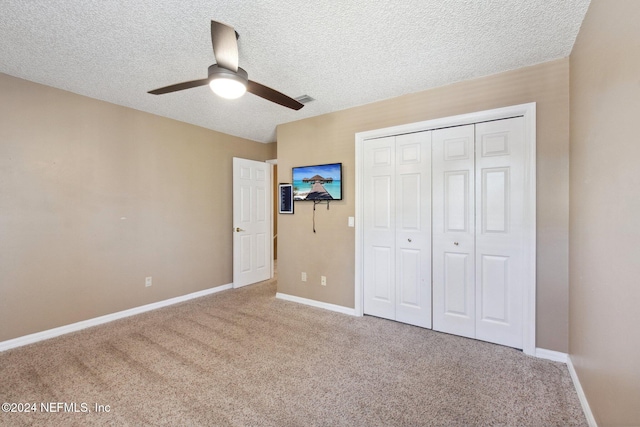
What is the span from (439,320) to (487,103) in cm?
218

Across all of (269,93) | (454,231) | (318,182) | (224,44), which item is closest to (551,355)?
(454,231)

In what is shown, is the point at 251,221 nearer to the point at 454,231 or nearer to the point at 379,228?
the point at 379,228

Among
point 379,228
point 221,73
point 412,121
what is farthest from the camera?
point 379,228

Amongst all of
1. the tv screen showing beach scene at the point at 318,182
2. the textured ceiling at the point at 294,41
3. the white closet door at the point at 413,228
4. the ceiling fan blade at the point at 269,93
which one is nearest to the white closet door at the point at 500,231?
the white closet door at the point at 413,228

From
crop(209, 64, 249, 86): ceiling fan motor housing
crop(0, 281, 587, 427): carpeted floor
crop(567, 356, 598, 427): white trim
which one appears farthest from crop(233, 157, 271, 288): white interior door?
crop(567, 356, 598, 427): white trim

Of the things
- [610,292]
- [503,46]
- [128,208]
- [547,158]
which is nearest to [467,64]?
[503,46]

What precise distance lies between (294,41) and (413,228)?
2.10 m

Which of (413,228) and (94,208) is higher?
(94,208)

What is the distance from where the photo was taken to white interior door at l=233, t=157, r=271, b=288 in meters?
4.36

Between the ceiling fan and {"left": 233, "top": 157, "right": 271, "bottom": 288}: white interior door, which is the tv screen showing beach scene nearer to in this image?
{"left": 233, "top": 157, "right": 271, "bottom": 288}: white interior door

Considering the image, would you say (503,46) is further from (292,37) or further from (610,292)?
(610,292)

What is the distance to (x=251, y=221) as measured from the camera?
4.57 m

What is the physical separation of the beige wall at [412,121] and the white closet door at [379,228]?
0.64 ft

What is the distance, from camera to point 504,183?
2.43 metres
